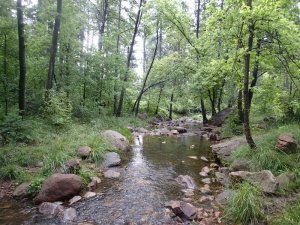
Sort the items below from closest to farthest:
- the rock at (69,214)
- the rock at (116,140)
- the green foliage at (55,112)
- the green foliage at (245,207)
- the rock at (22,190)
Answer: the green foliage at (245,207) < the rock at (69,214) < the rock at (22,190) < the rock at (116,140) < the green foliage at (55,112)

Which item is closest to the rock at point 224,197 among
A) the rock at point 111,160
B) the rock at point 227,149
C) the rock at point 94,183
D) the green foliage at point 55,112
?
the rock at point 227,149

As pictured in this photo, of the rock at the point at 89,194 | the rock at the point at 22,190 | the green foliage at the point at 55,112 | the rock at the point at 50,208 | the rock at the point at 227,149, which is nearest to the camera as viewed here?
the rock at the point at 50,208

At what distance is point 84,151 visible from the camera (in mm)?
9250

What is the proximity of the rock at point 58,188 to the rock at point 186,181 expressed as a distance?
9.99ft

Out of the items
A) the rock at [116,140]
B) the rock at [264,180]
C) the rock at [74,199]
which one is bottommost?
the rock at [74,199]

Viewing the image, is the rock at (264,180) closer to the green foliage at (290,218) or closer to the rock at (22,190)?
the green foliage at (290,218)

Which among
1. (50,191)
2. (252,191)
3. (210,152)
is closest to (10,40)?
(50,191)

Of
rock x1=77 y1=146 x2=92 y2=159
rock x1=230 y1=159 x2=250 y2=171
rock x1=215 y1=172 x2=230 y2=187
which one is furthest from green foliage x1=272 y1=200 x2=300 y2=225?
rock x1=77 y1=146 x2=92 y2=159

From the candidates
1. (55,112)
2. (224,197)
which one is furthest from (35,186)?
(55,112)

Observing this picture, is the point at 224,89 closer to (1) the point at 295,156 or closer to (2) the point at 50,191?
(1) the point at 295,156

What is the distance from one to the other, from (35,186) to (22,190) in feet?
1.15

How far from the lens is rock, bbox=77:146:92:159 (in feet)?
30.0

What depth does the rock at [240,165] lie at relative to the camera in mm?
8148

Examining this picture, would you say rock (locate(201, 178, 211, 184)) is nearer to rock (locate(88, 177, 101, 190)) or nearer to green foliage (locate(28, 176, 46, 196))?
rock (locate(88, 177, 101, 190))
